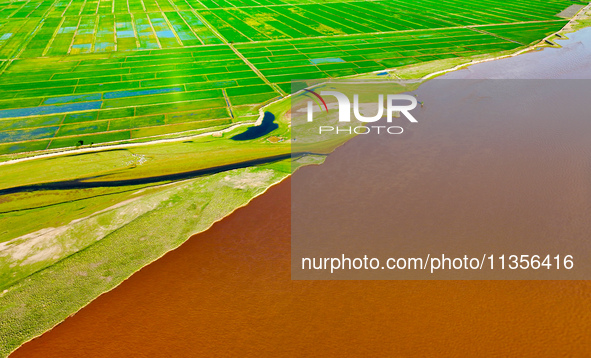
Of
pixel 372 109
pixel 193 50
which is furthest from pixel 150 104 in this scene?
pixel 372 109

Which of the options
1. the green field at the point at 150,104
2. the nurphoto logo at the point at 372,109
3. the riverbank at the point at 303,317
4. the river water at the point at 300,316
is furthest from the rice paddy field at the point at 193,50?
the riverbank at the point at 303,317

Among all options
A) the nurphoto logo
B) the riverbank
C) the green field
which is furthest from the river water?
the nurphoto logo

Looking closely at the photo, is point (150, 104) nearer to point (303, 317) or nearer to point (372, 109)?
point (372, 109)

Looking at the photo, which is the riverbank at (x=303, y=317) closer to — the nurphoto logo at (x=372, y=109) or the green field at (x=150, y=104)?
the green field at (x=150, y=104)

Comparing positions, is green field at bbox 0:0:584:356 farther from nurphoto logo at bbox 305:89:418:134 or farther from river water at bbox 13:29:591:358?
nurphoto logo at bbox 305:89:418:134

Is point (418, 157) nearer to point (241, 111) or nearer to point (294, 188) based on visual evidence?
point (294, 188)

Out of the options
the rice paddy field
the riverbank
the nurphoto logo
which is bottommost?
the riverbank

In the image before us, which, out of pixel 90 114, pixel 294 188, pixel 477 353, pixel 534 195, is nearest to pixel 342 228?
pixel 294 188
